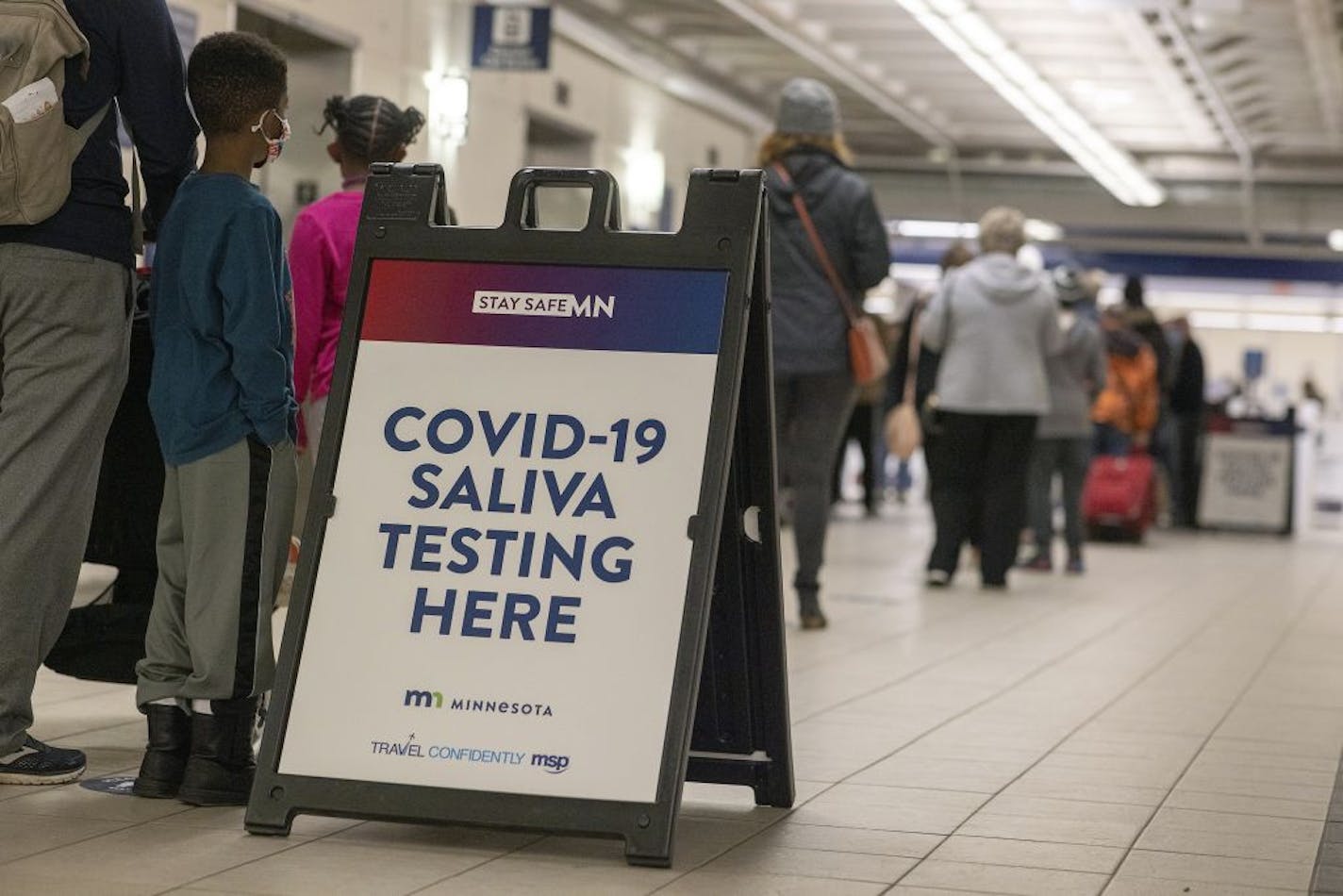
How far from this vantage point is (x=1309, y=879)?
3.41m

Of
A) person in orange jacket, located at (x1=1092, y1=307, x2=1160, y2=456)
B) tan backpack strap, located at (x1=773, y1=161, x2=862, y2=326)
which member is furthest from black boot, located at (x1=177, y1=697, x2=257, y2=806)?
person in orange jacket, located at (x1=1092, y1=307, x2=1160, y2=456)

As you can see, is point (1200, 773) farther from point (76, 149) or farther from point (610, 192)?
point (76, 149)

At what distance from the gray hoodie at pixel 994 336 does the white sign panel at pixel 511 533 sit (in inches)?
221

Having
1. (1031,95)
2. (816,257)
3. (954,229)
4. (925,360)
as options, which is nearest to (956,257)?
(925,360)

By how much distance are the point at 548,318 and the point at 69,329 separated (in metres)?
0.90

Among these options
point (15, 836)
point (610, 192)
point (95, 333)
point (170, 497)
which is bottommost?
point (15, 836)

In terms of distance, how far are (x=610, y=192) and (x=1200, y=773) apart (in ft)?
6.41

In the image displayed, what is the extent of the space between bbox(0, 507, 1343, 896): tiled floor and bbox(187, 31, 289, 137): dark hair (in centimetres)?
123

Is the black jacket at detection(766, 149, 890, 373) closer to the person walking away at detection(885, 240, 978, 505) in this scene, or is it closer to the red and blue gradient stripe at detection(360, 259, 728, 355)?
the person walking away at detection(885, 240, 978, 505)

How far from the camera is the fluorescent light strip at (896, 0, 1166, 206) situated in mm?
12273

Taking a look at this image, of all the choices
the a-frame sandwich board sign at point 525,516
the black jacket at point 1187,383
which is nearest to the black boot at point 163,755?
the a-frame sandwich board sign at point 525,516

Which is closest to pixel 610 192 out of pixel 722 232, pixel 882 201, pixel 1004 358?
pixel 722 232

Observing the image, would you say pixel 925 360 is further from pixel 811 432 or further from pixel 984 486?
pixel 811 432

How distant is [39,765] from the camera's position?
149 inches
